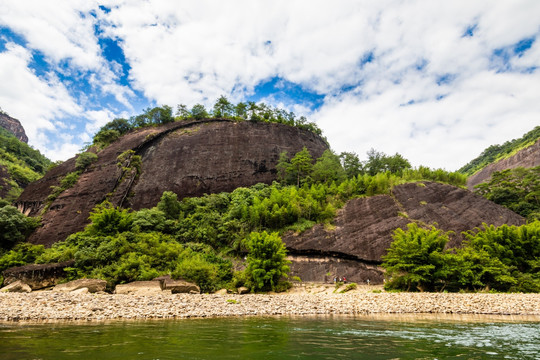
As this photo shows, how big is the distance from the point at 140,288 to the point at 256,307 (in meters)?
9.21

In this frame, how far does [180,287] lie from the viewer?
62.6 ft

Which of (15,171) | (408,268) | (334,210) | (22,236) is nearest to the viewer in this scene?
(408,268)

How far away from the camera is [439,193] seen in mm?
28953

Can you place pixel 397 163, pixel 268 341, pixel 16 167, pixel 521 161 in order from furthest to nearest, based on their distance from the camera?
pixel 521 161 < pixel 16 167 < pixel 397 163 < pixel 268 341

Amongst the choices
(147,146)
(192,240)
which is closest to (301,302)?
(192,240)

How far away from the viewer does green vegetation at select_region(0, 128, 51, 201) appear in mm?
47531

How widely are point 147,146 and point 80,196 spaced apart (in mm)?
12268

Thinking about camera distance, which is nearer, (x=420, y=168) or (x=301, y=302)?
(x=301, y=302)

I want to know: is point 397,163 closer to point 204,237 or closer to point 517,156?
point 204,237

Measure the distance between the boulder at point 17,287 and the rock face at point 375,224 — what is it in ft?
65.6

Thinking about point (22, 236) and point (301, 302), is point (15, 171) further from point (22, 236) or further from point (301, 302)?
point (301, 302)

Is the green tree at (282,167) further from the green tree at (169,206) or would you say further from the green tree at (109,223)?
the green tree at (109,223)

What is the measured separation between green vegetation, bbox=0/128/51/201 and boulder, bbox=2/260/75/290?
2768 centimetres

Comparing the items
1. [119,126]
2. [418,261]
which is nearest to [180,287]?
[418,261]
